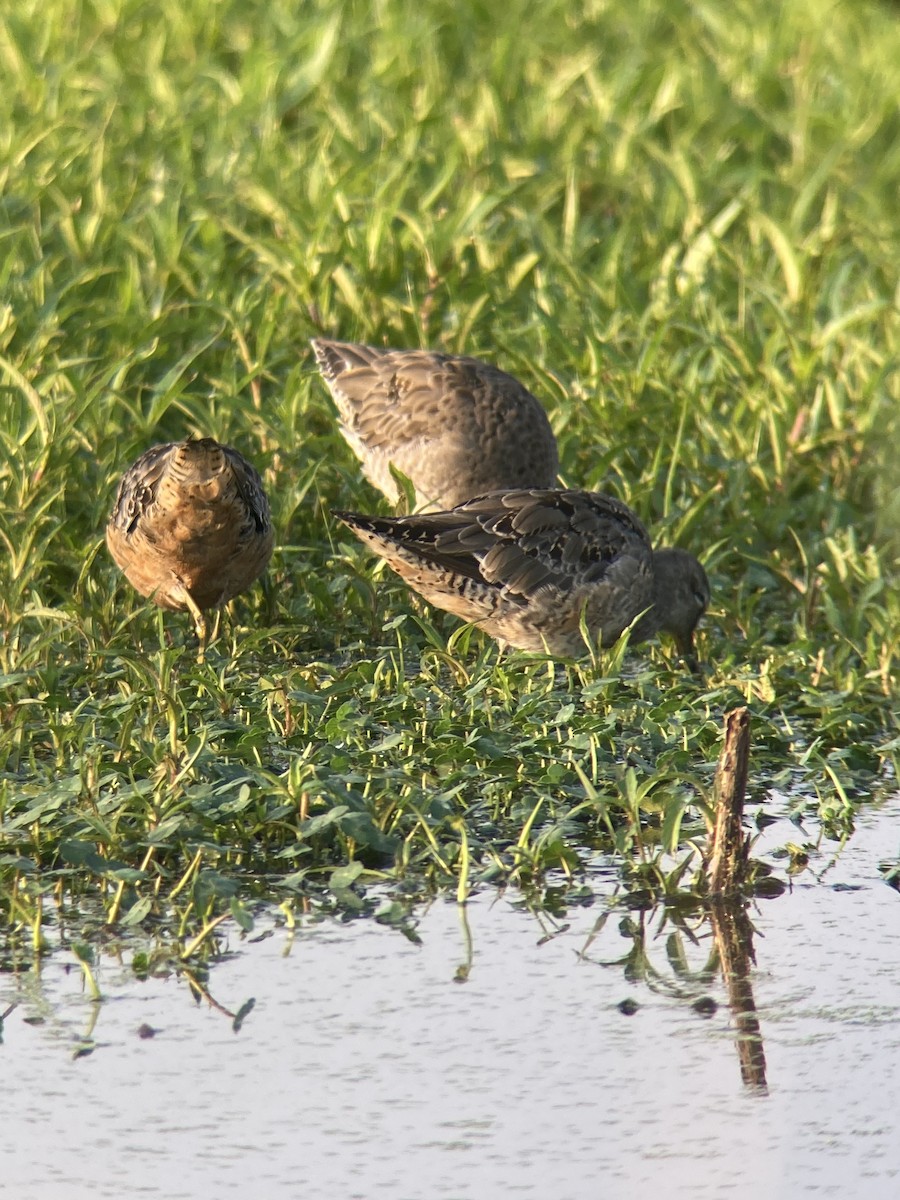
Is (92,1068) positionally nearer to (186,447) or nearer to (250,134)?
(186,447)

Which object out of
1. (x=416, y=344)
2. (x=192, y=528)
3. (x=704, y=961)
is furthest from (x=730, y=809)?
(x=416, y=344)

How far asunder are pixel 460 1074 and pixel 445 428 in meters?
4.01

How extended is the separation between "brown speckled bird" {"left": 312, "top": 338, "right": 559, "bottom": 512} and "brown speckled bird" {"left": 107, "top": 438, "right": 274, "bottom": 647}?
101 cm

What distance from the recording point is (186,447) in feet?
21.7

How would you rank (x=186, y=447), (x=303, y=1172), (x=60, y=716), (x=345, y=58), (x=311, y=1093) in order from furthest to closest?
(x=345, y=58) → (x=186, y=447) → (x=60, y=716) → (x=311, y=1093) → (x=303, y=1172)

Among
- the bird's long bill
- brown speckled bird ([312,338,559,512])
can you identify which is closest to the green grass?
the bird's long bill

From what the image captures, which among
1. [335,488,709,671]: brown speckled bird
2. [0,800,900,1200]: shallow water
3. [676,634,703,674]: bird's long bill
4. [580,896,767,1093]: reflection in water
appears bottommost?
Answer: [676,634,703,674]: bird's long bill

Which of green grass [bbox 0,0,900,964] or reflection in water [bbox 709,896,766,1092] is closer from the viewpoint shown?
reflection in water [bbox 709,896,766,1092]

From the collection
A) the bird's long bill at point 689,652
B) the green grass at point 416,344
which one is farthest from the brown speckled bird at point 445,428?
the bird's long bill at point 689,652

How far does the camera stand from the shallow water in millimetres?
3832

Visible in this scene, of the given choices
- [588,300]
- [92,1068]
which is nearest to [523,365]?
[588,300]

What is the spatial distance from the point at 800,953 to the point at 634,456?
137 inches

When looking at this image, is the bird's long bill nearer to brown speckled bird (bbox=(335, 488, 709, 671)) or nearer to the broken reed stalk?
brown speckled bird (bbox=(335, 488, 709, 671))

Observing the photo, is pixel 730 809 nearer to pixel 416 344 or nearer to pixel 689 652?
pixel 689 652
